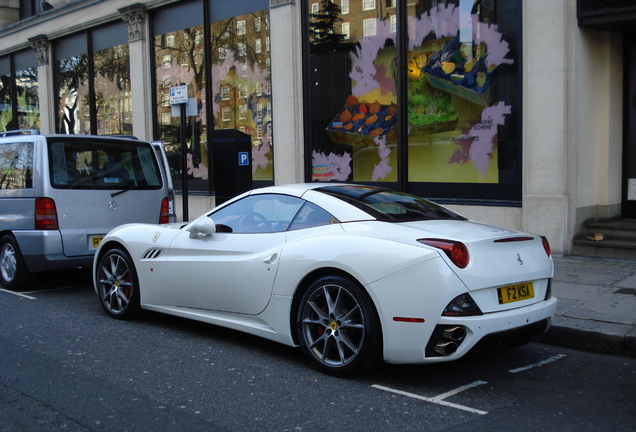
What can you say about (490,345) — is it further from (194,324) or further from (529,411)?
(194,324)

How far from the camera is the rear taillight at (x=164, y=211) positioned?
8764 mm

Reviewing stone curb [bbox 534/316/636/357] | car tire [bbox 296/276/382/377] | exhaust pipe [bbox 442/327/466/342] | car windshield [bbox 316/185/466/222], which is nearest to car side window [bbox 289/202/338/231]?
car windshield [bbox 316/185/466/222]

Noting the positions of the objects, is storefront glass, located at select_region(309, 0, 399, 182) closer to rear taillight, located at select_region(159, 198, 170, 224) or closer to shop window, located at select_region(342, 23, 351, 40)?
shop window, located at select_region(342, 23, 351, 40)

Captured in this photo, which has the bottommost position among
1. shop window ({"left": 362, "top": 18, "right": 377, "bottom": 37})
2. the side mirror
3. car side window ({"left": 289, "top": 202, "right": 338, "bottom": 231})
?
the side mirror

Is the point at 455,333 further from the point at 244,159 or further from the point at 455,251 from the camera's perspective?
the point at 244,159

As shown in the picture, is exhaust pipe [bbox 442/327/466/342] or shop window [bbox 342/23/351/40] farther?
shop window [bbox 342/23/351/40]

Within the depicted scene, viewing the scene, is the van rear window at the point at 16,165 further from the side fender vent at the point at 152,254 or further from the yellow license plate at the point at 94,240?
the side fender vent at the point at 152,254

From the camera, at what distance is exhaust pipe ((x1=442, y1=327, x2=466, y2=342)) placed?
165 inches

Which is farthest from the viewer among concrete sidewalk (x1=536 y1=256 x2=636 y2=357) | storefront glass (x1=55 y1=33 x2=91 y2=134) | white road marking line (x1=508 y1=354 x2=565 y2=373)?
storefront glass (x1=55 y1=33 x2=91 y2=134)

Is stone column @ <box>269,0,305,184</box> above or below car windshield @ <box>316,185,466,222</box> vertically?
above

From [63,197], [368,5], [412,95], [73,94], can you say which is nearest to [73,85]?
[73,94]

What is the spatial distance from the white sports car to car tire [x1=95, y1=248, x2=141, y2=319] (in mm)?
332

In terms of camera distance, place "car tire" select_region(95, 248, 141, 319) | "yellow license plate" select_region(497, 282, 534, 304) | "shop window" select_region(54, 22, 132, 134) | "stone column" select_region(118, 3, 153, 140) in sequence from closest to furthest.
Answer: "yellow license plate" select_region(497, 282, 534, 304), "car tire" select_region(95, 248, 141, 319), "stone column" select_region(118, 3, 153, 140), "shop window" select_region(54, 22, 132, 134)

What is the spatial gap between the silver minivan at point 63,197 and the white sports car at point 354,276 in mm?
2210
